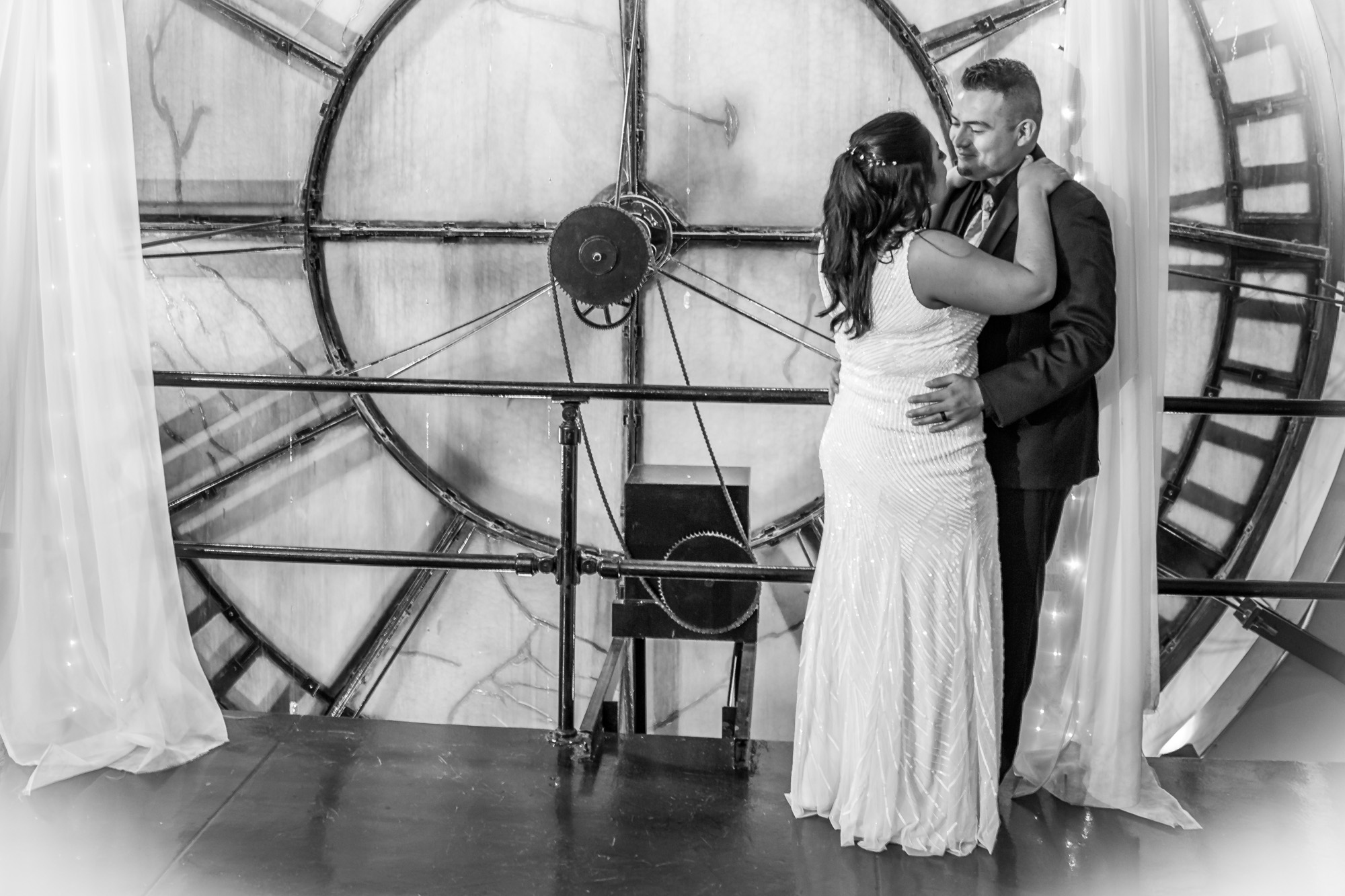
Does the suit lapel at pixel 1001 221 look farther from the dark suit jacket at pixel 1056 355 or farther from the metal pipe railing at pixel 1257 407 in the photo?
the metal pipe railing at pixel 1257 407

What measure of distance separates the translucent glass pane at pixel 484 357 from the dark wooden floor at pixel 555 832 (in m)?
1.90

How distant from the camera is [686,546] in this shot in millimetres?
3053

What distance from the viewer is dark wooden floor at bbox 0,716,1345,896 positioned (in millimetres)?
1700

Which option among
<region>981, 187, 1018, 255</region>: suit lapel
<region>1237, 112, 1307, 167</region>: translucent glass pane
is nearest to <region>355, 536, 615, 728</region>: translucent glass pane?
<region>981, 187, 1018, 255</region>: suit lapel

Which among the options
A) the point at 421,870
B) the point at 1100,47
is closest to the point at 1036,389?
the point at 1100,47

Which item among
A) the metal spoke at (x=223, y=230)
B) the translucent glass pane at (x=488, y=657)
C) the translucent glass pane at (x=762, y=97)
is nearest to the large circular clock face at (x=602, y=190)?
the translucent glass pane at (x=762, y=97)

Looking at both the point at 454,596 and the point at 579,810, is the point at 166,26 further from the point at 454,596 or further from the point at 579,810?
the point at 579,810

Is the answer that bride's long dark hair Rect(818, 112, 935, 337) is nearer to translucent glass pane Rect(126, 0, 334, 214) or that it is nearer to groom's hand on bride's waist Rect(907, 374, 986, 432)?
groom's hand on bride's waist Rect(907, 374, 986, 432)

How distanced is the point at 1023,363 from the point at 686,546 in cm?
146

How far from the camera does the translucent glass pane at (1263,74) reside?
11.5ft

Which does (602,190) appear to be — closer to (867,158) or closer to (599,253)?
(599,253)

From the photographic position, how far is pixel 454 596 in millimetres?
4184

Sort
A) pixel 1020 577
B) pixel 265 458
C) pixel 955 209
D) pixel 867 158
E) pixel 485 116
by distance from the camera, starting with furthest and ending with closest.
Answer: pixel 265 458, pixel 485 116, pixel 955 209, pixel 1020 577, pixel 867 158

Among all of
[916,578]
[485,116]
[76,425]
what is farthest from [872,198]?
[485,116]
